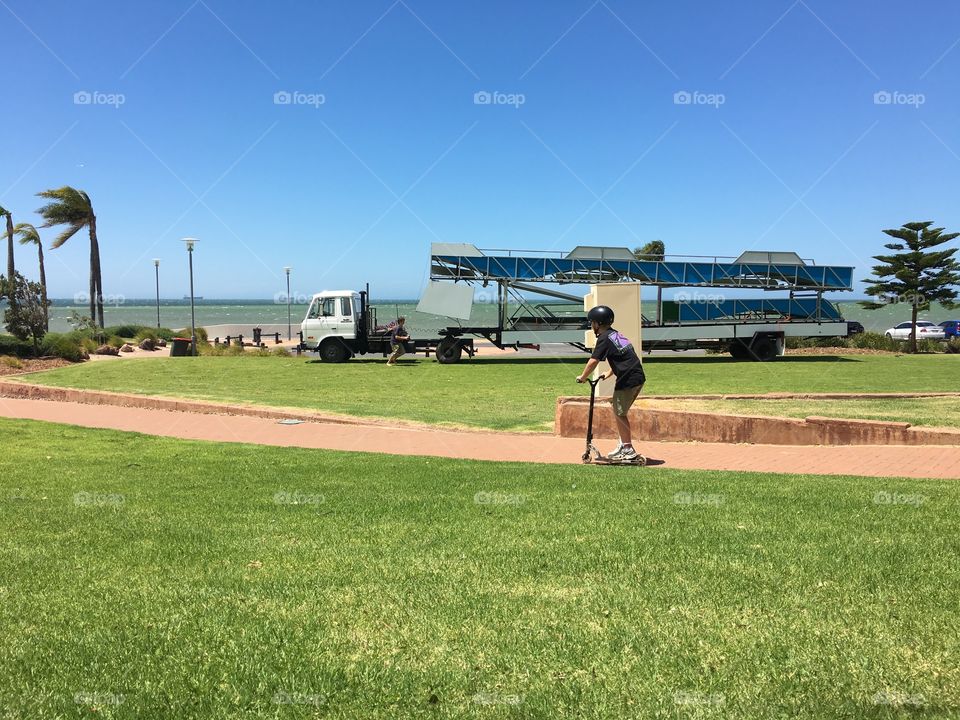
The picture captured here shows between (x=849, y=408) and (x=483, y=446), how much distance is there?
21.5 feet

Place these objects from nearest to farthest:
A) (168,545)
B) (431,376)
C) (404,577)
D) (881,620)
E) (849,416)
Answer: (881,620) → (404,577) → (168,545) → (849,416) → (431,376)

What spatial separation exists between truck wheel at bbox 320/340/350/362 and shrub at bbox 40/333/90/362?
946cm

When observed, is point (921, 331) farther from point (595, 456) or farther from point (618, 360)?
point (618, 360)

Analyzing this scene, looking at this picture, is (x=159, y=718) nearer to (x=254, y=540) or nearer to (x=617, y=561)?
(x=254, y=540)

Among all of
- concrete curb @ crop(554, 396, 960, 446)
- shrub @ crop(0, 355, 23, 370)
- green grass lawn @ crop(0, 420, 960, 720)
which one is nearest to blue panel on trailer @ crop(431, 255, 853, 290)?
shrub @ crop(0, 355, 23, 370)

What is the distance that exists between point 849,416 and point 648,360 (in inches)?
606

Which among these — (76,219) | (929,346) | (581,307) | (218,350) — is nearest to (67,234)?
(76,219)

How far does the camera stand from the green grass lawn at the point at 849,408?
34.8 feet

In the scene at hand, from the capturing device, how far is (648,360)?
85.2 ft

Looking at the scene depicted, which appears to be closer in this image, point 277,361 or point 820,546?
point 820,546

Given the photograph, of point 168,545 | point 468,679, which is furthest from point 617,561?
point 168,545

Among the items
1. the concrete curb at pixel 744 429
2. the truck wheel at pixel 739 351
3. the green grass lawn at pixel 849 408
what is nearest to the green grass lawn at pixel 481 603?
the concrete curb at pixel 744 429

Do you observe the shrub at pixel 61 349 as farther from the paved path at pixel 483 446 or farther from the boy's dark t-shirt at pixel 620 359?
the boy's dark t-shirt at pixel 620 359

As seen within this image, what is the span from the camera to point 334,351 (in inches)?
1009
